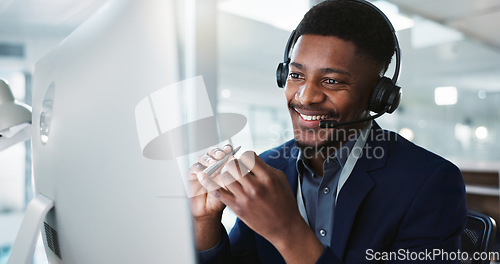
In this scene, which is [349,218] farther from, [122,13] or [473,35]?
[473,35]

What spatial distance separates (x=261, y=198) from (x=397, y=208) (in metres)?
0.45

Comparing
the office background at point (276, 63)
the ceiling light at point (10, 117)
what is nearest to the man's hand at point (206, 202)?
the office background at point (276, 63)

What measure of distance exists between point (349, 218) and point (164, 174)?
541 millimetres

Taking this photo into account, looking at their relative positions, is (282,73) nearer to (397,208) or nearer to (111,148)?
(397,208)

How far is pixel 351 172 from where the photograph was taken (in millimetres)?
881

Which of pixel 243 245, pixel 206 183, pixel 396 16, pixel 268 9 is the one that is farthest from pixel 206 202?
pixel 396 16

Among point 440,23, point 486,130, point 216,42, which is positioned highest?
point 440,23

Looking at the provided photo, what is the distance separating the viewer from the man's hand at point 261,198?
0.46m

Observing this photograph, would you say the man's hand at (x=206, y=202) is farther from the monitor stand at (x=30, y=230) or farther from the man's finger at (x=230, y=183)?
the monitor stand at (x=30, y=230)

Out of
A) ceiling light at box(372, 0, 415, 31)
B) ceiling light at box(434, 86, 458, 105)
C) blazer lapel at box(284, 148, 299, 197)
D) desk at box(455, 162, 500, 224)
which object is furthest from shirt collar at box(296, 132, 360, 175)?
ceiling light at box(434, 86, 458, 105)

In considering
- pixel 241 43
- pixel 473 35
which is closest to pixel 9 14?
pixel 241 43

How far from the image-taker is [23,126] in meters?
0.87

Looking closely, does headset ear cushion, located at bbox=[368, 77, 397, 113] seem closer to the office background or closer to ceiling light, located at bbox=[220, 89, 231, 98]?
the office background

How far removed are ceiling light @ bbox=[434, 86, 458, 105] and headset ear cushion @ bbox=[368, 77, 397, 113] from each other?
4.82 metres
